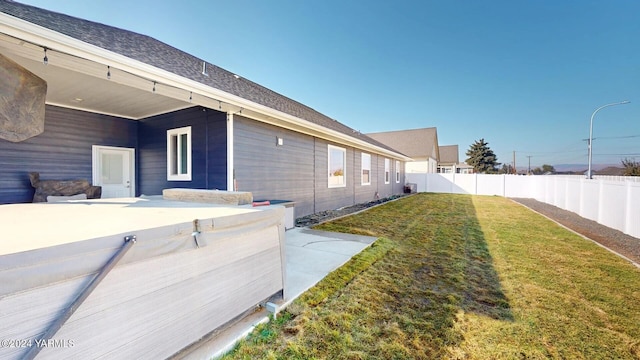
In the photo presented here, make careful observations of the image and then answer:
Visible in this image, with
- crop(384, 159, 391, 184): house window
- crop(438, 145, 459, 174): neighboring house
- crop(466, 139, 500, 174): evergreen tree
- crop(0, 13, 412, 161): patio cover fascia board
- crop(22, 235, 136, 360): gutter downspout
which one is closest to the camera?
crop(22, 235, 136, 360): gutter downspout

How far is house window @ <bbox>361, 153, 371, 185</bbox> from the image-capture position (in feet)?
38.8

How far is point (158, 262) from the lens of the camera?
1510 millimetres

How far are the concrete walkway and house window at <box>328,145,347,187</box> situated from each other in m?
3.47

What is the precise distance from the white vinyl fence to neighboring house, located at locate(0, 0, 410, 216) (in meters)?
7.34

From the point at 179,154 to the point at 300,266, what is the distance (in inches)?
167

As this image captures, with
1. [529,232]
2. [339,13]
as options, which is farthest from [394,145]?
[529,232]

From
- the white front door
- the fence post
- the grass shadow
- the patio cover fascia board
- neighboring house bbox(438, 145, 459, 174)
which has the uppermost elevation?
neighboring house bbox(438, 145, 459, 174)

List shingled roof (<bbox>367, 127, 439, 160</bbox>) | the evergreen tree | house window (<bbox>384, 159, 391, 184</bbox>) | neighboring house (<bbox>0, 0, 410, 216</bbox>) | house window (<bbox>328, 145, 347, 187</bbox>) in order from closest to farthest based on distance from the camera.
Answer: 1. neighboring house (<bbox>0, 0, 410, 216</bbox>)
2. house window (<bbox>328, 145, 347, 187</bbox>)
3. house window (<bbox>384, 159, 391, 184</bbox>)
4. shingled roof (<bbox>367, 127, 439, 160</bbox>)
5. the evergreen tree

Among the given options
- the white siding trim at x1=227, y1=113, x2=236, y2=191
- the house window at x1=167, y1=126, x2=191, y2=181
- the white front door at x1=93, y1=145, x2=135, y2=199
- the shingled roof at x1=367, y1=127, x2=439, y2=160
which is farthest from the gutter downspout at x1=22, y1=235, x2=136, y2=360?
the shingled roof at x1=367, y1=127, x2=439, y2=160

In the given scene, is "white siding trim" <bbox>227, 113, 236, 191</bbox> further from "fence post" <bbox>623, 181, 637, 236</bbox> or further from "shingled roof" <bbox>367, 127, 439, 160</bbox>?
"shingled roof" <bbox>367, 127, 439, 160</bbox>

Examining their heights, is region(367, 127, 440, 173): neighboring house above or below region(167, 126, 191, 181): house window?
above

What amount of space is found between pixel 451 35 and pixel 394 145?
17276 millimetres

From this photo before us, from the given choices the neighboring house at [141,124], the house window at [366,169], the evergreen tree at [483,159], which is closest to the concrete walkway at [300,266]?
the neighboring house at [141,124]

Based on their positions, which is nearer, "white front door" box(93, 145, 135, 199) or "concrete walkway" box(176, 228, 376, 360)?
"concrete walkway" box(176, 228, 376, 360)
